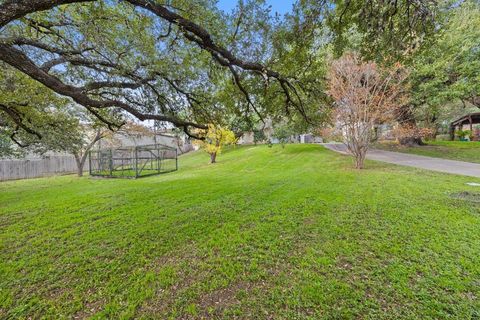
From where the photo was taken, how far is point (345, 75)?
350 inches

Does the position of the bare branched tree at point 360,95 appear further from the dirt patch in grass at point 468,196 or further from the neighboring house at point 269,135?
the dirt patch in grass at point 468,196

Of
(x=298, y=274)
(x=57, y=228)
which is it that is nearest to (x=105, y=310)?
(x=298, y=274)

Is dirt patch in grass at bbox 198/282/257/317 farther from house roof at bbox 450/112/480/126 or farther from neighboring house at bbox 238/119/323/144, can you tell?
house roof at bbox 450/112/480/126

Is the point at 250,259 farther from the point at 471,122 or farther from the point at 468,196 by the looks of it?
the point at 471,122

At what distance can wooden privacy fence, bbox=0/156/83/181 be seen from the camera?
48.1 ft

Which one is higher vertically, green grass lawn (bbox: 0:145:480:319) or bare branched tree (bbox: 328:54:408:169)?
bare branched tree (bbox: 328:54:408:169)

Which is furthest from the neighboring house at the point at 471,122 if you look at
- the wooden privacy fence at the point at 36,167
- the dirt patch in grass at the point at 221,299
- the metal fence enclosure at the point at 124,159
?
the wooden privacy fence at the point at 36,167

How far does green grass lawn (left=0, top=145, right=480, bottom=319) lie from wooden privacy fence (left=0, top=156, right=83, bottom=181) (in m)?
13.6

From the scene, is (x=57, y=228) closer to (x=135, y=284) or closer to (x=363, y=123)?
(x=135, y=284)

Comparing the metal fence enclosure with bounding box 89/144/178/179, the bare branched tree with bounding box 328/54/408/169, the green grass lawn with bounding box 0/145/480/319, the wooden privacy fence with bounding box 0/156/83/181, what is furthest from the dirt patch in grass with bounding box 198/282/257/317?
the wooden privacy fence with bounding box 0/156/83/181

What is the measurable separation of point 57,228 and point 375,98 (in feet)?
35.9

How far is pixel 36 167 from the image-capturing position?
1652cm

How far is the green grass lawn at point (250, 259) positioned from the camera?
2.12 meters

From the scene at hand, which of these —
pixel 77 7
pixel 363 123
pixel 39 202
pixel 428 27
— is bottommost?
pixel 39 202
